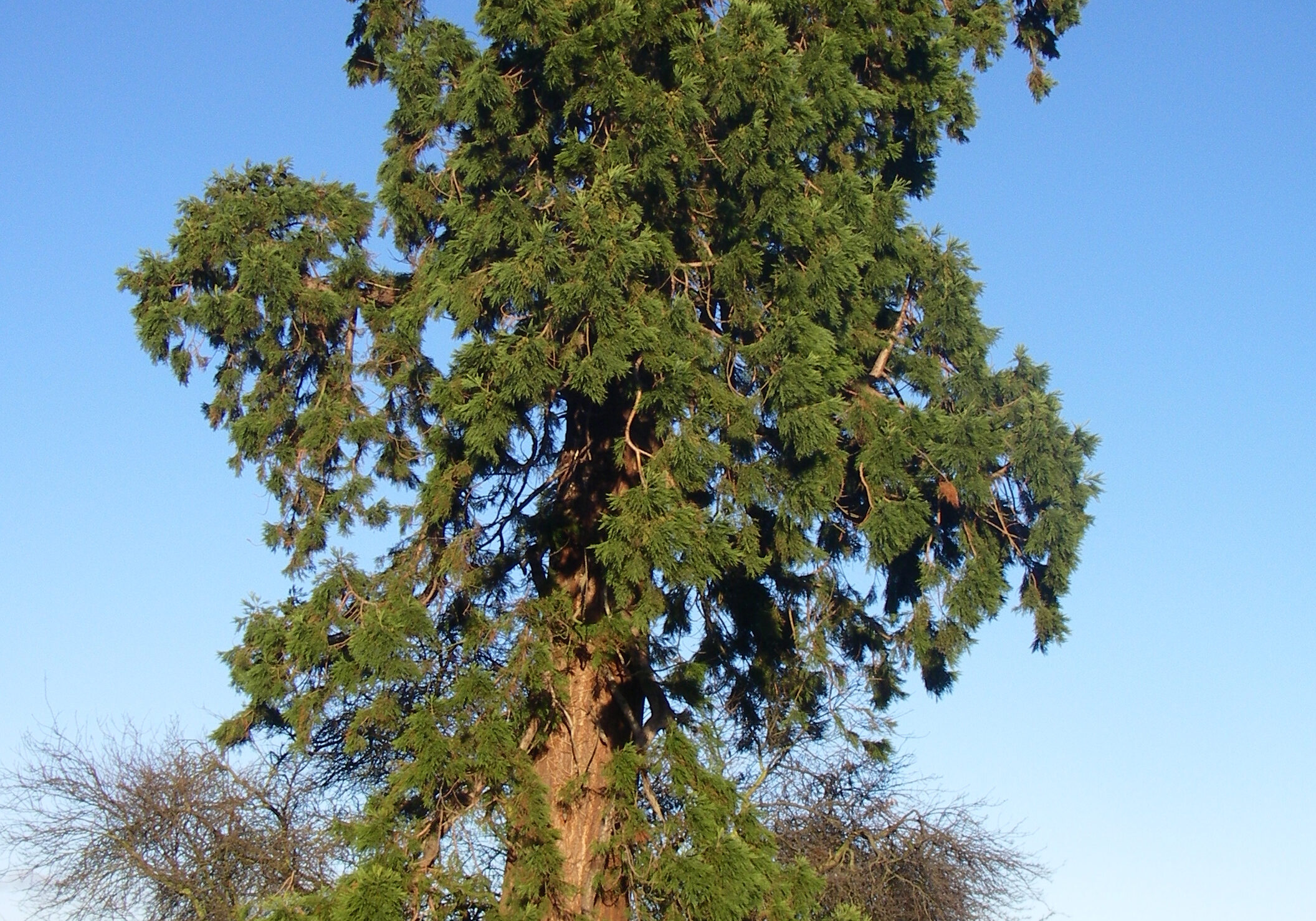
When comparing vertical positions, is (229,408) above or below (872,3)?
below

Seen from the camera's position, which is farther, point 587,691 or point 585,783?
point 587,691

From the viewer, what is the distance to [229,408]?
14195 millimetres

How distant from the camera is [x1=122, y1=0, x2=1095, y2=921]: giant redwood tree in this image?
11.5 metres

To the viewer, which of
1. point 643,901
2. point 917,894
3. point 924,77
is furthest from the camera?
point 924,77

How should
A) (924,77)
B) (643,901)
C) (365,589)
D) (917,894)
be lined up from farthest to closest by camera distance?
1. (924,77)
2. (917,894)
3. (365,589)
4. (643,901)

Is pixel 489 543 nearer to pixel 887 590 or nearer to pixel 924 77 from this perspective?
pixel 887 590

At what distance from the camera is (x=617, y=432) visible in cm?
1315

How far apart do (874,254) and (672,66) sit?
264 cm

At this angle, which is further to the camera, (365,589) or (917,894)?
(917,894)

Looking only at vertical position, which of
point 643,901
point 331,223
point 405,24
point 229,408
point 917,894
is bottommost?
point 643,901

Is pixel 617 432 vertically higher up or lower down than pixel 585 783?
higher up

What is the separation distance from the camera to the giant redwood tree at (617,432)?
37.7 ft

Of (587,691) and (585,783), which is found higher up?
(587,691)

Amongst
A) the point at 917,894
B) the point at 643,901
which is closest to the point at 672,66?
the point at 643,901
